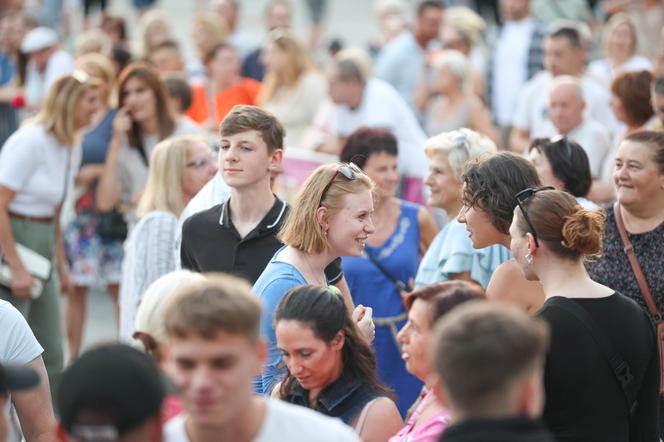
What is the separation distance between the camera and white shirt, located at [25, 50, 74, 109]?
11906 mm

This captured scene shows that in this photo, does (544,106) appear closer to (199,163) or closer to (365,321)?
(199,163)

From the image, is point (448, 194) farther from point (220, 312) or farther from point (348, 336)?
point (220, 312)

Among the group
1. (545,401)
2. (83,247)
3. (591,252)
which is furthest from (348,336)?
(83,247)

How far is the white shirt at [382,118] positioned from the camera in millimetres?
9859

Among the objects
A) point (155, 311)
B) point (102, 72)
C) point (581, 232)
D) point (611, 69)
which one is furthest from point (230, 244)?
point (611, 69)

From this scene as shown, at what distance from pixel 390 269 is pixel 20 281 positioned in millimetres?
2629

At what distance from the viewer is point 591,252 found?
4.41 meters

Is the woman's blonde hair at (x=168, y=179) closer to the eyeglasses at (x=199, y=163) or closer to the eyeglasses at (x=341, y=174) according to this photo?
the eyeglasses at (x=199, y=163)

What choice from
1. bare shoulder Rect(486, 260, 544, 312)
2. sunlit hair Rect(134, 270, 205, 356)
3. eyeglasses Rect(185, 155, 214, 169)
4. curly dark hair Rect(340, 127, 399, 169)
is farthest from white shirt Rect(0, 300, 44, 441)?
curly dark hair Rect(340, 127, 399, 169)

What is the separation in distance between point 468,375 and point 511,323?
6.7 inches

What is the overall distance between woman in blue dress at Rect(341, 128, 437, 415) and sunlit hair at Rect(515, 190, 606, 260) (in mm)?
2074

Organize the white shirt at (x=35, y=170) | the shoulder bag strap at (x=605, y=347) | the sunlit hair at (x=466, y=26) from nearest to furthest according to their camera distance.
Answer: the shoulder bag strap at (x=605, y=347), the white shirt at (x=35, y=170), the sunlit hair at (x=466, y=26)

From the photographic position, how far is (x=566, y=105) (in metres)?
8.20

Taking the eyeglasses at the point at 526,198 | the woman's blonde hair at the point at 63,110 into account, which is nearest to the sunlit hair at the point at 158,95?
the woman's blonde hair at the point at 63,110
